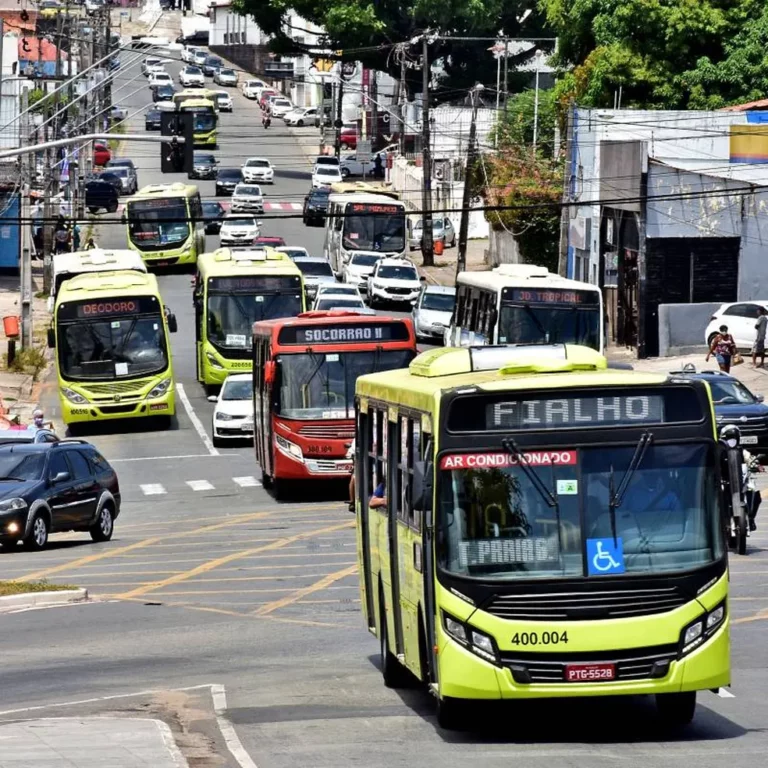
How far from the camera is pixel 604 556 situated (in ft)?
39.2

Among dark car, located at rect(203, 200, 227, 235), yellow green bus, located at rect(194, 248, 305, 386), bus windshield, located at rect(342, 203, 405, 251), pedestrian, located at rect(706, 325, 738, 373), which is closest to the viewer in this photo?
pedestrian, located at rect(706, 325, 738, 373)

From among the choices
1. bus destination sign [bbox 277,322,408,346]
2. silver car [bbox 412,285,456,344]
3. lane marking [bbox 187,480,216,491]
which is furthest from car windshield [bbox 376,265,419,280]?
bus destination sign [bbox 277,322,408,346]

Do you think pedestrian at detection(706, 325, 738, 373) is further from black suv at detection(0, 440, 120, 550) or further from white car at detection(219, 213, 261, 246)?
white car at detection(219, 213, 261, 246)

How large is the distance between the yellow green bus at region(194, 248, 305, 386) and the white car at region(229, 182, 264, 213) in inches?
1606

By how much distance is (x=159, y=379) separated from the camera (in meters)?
43.2

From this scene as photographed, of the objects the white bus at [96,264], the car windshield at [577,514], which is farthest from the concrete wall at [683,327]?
the car windshield at [577,514]

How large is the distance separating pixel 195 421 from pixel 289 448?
1455 centimetres

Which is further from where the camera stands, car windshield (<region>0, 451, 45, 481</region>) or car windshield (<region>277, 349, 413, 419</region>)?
car windshield (<region>277, 349, 413, 419</region>)

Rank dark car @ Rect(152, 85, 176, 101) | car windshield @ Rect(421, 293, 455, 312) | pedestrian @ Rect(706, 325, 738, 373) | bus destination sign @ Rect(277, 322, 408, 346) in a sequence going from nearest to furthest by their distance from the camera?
1. bus destination sign @ Rect(277, 322, 408, 346)
2. pedestrian @ Rect(706, 325, 738, 373)
3. car windshield @ Rect(421, 293, 455, 312)
4. dark car @ Rect(152, 85, 176, 101)

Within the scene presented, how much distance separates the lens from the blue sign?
39.1 feet

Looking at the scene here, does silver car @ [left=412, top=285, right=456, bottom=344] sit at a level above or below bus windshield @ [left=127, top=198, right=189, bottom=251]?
below

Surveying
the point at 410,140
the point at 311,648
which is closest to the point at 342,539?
the point at 311,648

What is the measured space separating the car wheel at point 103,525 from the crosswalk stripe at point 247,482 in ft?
23.2

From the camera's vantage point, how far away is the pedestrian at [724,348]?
4575 cm
